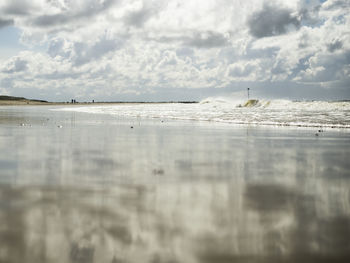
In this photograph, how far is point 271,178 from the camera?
7113 millimetres

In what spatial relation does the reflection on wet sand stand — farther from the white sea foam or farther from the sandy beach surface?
the white sea foam

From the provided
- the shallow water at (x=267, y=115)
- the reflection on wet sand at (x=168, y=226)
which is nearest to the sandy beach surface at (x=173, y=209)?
the reflection on wet sand at (x=168, y=226)

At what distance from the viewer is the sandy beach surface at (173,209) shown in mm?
3705

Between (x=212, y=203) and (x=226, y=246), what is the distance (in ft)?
5.01

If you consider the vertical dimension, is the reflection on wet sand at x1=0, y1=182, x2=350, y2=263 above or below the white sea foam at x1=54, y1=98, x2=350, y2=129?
below

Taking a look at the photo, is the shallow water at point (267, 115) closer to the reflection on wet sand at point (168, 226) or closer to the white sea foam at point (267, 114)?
the white sea foam at point (267, 114)

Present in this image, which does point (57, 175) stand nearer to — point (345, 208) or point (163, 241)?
point (163, 241)

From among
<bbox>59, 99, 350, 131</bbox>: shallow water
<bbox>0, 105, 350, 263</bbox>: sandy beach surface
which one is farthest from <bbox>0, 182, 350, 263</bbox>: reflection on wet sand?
<bbox>59, 99, 350, 131</bbox>: shallow water

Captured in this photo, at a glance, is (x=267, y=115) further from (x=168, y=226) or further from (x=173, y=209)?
(x=168, y=226)

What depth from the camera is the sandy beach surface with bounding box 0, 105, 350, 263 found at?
3705mm

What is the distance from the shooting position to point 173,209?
5.02 metres

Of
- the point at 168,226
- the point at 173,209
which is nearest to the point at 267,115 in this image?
the point at 173,209

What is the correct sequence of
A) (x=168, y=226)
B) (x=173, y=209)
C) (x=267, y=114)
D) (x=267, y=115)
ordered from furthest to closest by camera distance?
(x=267, y=114) → (x=267, y=115) → (x=173, y=209) → (x=168, y=226)

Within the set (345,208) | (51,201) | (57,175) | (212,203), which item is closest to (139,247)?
(212,203)
